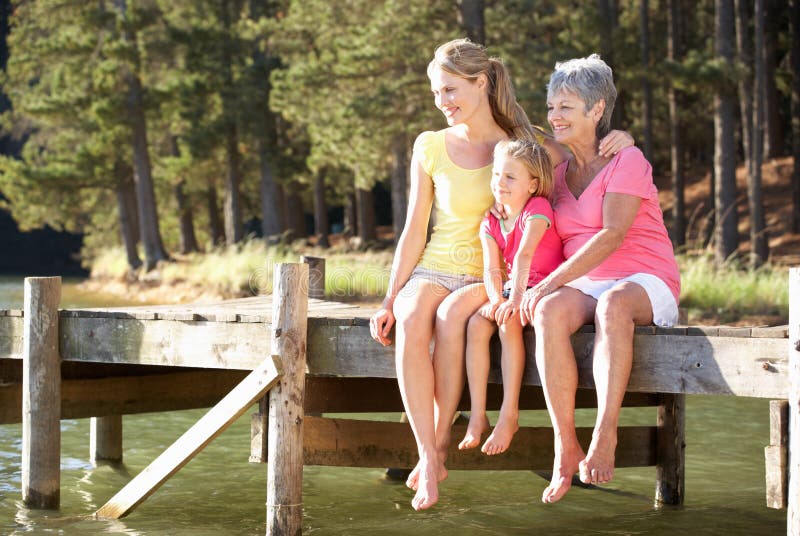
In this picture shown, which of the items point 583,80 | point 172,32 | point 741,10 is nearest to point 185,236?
point 172,32

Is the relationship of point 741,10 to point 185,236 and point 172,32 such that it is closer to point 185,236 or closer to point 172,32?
point 172,32

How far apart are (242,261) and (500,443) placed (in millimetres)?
19590

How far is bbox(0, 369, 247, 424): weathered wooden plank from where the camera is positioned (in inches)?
281

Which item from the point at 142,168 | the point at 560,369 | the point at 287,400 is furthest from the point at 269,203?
the point at 560,369

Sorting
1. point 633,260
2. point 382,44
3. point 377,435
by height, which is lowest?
point 377,435

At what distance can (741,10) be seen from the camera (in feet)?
73.3

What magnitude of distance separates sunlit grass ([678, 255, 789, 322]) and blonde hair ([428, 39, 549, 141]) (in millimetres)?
10440

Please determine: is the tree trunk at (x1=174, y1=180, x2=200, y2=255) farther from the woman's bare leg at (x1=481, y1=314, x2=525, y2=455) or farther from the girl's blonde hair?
the woman's bare leg at (x1=481, y1=314, x2=525, y2=455)

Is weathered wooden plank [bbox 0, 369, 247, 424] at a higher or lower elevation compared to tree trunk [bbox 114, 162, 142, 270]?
lower

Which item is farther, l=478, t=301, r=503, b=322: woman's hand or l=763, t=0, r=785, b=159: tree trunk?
l=763, t=0, r=785, b=159: tree trunk

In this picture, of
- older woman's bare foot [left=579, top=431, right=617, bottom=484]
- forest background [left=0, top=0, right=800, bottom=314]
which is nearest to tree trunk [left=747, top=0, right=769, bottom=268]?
forest background [left=0, top=0, right=800, bottom=314]

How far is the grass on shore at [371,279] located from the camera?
15.4 meters

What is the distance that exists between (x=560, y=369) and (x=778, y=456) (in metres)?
1.04

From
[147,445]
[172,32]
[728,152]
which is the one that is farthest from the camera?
[172,32]
